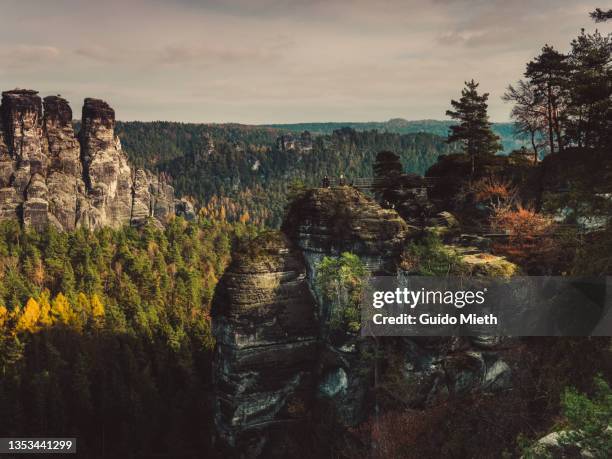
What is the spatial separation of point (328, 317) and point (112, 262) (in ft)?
263

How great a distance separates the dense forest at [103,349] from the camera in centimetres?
5041

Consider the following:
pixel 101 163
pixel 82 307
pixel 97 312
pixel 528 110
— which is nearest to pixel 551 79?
pixel 528 110

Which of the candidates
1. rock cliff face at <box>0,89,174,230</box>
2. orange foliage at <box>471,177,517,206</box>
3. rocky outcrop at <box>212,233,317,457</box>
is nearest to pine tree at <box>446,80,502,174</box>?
orange foliage at <box>471,177,517,206</box>

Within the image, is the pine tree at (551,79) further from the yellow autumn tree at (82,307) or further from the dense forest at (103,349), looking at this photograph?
the yellow autumn tree at (82,307)

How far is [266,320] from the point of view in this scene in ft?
112

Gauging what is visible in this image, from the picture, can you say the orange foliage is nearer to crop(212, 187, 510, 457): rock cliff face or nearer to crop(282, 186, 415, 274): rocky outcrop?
crop(282, 186, 415, 274): rocky outcrop

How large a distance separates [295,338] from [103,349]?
38.9m

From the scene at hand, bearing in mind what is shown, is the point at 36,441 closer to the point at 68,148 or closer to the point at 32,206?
the point at 32,206

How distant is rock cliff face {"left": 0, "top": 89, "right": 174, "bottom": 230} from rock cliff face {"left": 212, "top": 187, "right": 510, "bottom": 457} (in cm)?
10269

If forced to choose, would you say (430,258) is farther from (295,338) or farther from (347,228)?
(295,338)

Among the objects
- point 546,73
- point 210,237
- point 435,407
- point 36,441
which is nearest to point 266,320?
point 435,407

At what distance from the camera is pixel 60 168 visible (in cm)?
12962

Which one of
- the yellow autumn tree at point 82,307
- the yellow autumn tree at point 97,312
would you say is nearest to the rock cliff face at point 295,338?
the yellow autumn tree at point 97,312

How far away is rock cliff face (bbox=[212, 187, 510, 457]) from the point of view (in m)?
33.6
